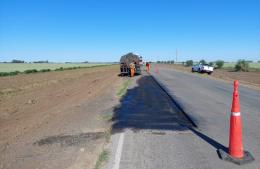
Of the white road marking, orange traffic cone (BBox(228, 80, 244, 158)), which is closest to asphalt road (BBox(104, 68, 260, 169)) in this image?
the white road marking

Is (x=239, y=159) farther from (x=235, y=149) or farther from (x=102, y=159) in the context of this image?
(x=102, y=159)

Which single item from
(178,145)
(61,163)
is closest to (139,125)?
(178,145)

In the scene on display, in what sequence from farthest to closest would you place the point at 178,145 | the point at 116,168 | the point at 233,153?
the point at 178,145
the point at 233,153
the point at 116,168

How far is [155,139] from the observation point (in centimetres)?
803

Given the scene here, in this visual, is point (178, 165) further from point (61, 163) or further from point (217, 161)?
point (61, 163)

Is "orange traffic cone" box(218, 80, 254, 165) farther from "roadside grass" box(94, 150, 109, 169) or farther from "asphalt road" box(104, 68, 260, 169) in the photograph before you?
"roadside grass" box(94, 150, 109, 169)

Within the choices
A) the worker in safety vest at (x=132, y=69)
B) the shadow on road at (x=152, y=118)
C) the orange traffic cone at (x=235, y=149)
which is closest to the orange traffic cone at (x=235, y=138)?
the orange traffic cone at (x=235, y=149)

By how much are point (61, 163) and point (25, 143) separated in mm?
2523

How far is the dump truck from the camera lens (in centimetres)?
4156

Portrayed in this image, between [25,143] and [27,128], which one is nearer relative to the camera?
[25,143]

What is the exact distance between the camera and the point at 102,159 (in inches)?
253

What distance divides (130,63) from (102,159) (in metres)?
35.7

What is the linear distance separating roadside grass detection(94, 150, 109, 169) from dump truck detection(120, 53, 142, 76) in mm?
33960

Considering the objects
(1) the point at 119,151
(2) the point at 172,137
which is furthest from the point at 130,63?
(1) the point at 119,151
